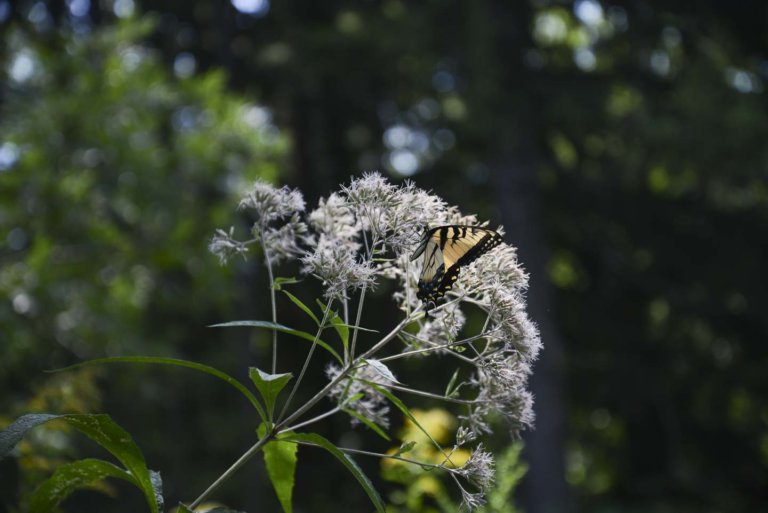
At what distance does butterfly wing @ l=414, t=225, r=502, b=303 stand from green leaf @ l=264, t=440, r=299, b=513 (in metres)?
0.48

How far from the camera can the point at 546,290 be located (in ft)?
43.5

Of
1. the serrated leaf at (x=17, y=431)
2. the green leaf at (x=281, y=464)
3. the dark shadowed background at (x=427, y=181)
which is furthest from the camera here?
the dark shadowed background at (x=427, y=181)

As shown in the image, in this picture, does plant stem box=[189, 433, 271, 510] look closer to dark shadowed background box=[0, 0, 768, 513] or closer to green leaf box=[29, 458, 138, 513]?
green leaf box=[29, 458, 138, 513]

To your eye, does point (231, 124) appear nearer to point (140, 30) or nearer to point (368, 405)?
point (140, 30)

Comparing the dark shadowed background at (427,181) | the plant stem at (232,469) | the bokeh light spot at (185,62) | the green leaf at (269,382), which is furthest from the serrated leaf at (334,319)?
the bokeh light spot at (185,62)

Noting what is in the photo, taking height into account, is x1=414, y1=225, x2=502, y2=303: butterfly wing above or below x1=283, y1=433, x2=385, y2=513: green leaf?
above

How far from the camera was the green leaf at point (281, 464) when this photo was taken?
2021 millimetres

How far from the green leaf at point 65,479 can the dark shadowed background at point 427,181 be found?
4.79 metres

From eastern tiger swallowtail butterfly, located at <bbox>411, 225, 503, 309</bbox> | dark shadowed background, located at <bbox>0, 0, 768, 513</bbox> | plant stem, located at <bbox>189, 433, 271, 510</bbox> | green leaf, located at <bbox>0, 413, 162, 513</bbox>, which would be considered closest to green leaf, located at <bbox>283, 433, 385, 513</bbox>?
plant stem, located at <bbox>189, 433, 271, 510</bbox>

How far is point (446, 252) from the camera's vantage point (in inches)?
84.4

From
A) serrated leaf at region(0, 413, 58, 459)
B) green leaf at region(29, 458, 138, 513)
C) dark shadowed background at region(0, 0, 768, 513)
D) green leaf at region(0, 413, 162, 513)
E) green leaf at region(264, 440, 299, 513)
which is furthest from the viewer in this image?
dark shadowed background at region(0, 0, 768, 513)

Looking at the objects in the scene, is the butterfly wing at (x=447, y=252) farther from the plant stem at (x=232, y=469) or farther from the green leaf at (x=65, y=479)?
the green leaf at (x=65, y=479)

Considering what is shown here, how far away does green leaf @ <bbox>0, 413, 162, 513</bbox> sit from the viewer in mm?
1774

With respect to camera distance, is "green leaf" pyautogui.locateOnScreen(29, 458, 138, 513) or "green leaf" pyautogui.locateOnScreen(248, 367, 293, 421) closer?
"green leaf" pyautogui.locateOnScreen(248, 367, 293, 421)
